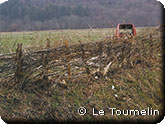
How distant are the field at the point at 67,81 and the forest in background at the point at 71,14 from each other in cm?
11

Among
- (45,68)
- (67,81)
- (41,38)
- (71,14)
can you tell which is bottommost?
(67,81)

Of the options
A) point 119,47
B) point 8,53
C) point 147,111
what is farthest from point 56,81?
point 147,111

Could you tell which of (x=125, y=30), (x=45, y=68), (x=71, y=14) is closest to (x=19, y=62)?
(x=45, y=68)

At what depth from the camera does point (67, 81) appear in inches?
116

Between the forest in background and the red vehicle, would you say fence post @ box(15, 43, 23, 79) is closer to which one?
the forest in background

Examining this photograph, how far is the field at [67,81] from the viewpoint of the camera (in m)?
2.88

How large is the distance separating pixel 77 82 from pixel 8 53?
974mm

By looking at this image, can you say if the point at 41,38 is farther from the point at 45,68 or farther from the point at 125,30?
the point at 125,30

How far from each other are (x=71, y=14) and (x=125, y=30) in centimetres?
75

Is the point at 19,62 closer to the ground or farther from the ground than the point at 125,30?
closer to the ground

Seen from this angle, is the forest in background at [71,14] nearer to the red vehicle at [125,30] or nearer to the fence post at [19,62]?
the red vehicle at [125,30]

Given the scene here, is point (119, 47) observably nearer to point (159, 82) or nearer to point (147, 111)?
point (159, 82)

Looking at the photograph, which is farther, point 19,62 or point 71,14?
point 71,14

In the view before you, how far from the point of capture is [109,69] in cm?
308
